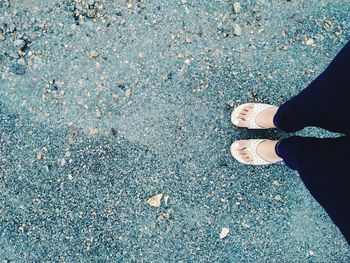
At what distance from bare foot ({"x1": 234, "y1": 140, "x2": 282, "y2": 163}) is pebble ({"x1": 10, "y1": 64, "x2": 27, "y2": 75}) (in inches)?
43.4

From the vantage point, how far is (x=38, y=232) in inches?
83.0

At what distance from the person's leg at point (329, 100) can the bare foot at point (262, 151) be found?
34cm

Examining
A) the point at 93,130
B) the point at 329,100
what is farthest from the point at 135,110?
the point at 329,100

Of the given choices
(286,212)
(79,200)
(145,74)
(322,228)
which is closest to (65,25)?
(145,74)

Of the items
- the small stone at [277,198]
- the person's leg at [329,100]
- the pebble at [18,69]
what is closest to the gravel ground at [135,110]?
the pebble at [18,69]

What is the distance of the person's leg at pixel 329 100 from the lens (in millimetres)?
1457

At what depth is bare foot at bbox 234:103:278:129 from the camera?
2027 mm

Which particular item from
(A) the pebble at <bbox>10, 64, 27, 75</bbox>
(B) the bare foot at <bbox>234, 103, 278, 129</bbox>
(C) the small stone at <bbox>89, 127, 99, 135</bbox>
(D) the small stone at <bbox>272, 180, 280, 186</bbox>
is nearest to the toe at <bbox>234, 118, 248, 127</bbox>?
(B) the bare foot at <bbox>234, 103, 278, 129</bbox>

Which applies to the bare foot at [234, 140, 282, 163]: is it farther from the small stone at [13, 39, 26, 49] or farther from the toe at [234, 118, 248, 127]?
the small stone at [13, 39, 26, 49]

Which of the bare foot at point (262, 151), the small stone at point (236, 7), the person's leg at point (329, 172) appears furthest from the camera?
the small stone at point (236, 7)

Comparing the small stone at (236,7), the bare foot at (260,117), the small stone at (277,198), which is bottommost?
the small stone at (277,198)

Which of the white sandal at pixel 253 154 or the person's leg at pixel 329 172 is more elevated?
the person's leg at pixel 329 172

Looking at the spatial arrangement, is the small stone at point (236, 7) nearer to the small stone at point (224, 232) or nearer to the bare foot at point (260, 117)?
the bare foot at point (260, 117)

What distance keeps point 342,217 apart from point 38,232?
1427 mm
